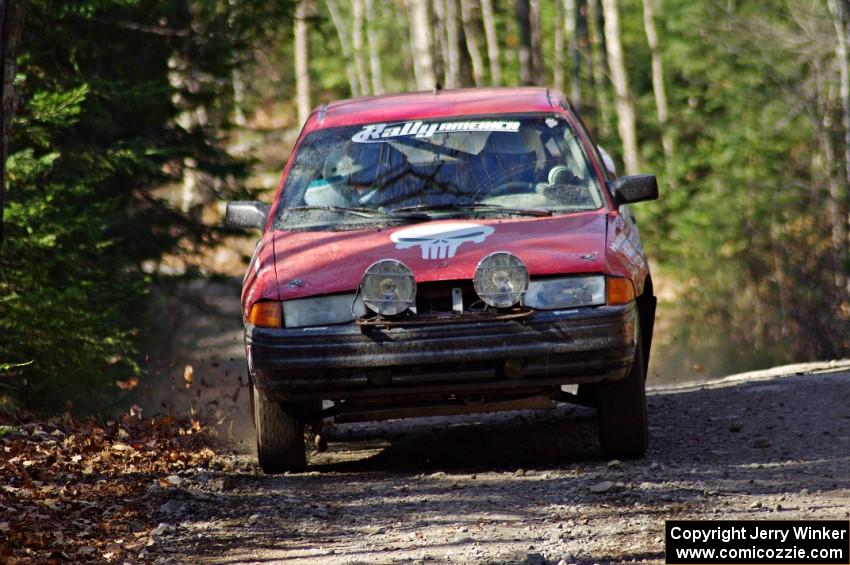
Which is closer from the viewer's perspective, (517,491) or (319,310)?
(517,491)

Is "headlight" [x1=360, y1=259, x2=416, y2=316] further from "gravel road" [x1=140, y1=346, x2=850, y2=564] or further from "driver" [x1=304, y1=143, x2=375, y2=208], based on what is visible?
"driver" [x1=304, y1=143, x2=375, y2=208]

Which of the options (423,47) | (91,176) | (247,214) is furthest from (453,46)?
(247,214)

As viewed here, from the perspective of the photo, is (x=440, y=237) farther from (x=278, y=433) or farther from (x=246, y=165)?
(x=246, y=165)

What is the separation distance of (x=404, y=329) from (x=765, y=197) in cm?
1807

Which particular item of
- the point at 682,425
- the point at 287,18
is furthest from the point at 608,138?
the point at 682,425

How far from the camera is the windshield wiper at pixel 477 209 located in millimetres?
7227

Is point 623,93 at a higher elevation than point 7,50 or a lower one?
higher

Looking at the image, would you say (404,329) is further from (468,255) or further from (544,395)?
(544,395)

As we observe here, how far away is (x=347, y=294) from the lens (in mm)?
6656

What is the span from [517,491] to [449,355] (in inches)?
30.6

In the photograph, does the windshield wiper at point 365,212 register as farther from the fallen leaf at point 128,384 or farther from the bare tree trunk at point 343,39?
the bare tree trunk at point 343,39

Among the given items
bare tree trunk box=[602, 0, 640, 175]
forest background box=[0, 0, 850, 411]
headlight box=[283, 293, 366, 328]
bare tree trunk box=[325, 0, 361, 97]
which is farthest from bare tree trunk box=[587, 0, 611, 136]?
headlight box=[283, 293, 366, 328]

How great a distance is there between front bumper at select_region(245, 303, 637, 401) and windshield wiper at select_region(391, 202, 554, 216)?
2.83 ft

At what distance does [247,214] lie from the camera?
777 centimetres
